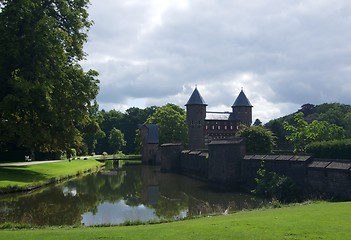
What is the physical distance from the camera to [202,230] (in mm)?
9828

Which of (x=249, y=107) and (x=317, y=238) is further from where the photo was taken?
(x=249, y=107)

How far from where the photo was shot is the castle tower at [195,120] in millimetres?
58531

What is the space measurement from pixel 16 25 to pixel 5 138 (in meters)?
7.62

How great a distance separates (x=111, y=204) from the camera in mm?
21000

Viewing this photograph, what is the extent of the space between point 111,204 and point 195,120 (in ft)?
126

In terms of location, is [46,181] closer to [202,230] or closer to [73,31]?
[73,31]

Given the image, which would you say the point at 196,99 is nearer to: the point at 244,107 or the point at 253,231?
the point at 244,107

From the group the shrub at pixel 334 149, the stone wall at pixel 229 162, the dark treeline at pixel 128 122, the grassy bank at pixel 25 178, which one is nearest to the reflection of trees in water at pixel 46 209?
the grassy bank at pixel 25 178

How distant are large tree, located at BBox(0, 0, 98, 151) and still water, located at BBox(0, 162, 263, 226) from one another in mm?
4033

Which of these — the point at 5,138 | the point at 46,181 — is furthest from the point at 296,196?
the point at 5,138

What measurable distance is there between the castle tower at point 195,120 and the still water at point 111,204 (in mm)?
29328

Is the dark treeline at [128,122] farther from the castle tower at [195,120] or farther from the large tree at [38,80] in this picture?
the large tree at [38,80]

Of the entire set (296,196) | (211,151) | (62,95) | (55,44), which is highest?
(55,44)

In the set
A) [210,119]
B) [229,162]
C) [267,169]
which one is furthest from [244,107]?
[267,169]
